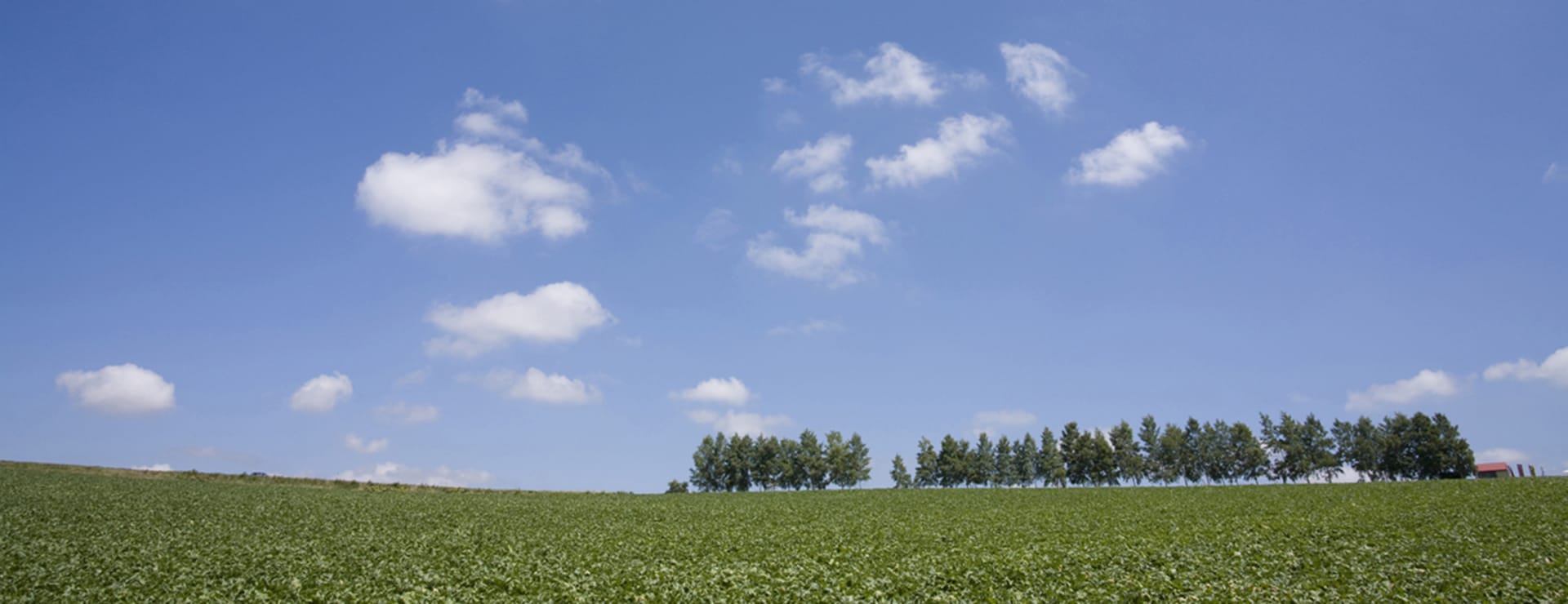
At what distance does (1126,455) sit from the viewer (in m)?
128

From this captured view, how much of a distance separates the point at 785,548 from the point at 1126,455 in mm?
111917

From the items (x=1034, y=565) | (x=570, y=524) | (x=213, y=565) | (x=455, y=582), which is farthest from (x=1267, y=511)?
(x=213, y=565)

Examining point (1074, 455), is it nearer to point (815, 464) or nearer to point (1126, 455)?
point (1126, 455)

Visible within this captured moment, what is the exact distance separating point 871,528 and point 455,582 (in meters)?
24.7

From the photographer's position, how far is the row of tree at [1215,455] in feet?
381

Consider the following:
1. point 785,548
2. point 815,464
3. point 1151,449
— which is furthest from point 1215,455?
point 785,548

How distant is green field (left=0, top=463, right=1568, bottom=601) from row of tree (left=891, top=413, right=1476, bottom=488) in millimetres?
69929

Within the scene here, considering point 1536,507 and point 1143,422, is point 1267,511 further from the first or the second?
point 1143,422

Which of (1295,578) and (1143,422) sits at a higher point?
(1143,422)

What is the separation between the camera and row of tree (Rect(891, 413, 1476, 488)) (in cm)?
11600

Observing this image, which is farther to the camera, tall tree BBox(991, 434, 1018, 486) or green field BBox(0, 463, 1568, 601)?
tall tree BBox(991, 434, 1018, 486)

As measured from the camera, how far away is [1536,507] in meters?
43.6

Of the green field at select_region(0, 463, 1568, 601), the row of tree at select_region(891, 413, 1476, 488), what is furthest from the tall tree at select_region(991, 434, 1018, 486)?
the green field at select_region(0, 463, 1568, 601)

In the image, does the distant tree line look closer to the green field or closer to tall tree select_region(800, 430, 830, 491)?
tall tree select_region(800, 430, 830, 491)
